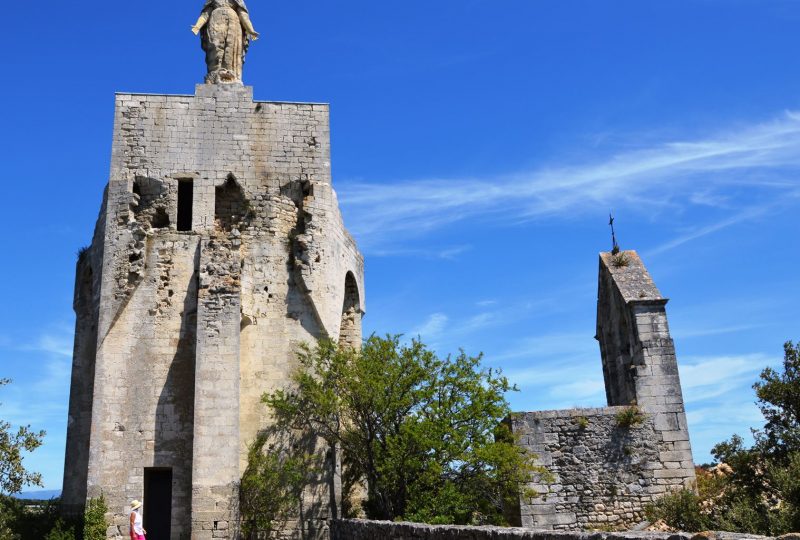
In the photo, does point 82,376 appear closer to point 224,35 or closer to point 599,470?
point 224,35

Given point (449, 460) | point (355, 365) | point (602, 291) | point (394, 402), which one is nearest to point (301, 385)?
point (355, 365)

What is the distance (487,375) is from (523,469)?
227cm

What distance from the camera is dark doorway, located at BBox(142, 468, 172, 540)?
52.2 feet

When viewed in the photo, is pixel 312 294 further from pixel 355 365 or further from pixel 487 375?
pixel 487 375

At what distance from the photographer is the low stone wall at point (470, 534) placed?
5203 millimetres

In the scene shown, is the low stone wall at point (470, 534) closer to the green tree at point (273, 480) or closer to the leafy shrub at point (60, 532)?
the green tree at point (273, 480)

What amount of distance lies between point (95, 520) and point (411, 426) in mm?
6650

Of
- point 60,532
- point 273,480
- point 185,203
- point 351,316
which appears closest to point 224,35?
point 185,203

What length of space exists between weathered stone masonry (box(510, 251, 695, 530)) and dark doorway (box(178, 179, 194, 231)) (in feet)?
30.0

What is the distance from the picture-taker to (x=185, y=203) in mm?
17938

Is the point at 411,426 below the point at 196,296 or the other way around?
below

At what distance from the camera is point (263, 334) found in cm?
1689

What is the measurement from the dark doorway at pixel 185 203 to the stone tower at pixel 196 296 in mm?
53

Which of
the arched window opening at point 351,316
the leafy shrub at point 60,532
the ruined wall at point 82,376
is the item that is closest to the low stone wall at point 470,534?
Answer: the leafy shrub at point 60,532
